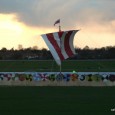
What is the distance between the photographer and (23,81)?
47062mm

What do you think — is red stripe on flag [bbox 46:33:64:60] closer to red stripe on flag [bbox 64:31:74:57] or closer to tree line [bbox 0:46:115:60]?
red stripe on flag [bbox 64:31:74:57]

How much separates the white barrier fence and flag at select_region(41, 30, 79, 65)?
203cm

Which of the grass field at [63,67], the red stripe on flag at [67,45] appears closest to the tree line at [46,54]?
the grass field at [63,67]

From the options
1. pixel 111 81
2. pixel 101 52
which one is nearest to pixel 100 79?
pixel 111 81

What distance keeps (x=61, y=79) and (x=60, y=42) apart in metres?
3.23

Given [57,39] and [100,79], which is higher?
[57,39]

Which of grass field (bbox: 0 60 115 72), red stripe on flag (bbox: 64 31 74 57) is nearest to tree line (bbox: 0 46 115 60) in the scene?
grass field (bbox: 0 60 115 72)

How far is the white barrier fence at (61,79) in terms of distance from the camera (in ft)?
149

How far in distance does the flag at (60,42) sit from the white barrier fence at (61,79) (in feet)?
6.65

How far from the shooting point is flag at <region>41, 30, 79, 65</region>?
4775 cm

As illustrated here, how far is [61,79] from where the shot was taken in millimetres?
46125
